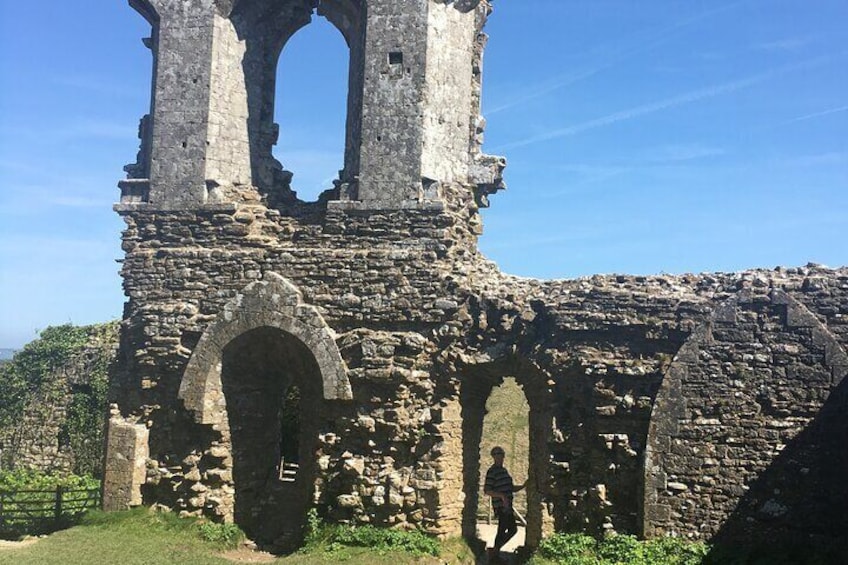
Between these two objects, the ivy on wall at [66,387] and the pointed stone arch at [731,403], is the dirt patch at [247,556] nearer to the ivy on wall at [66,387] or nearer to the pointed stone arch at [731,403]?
the pointed stone arch at [731,403]

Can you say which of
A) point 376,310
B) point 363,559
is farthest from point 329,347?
point 363,559

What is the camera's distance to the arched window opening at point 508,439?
57.4 ft

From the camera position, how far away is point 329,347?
1276 centimetres

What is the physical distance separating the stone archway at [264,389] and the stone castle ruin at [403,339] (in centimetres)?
4

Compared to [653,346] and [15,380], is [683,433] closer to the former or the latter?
[653,346]

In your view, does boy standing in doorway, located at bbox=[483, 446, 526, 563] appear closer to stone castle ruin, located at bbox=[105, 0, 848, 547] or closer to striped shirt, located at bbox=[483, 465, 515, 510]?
striped shirt, located at bbox=[483, 465, 515, 510]

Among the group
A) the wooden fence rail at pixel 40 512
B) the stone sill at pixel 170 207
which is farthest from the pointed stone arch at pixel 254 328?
the wooden fence rail at pixel 40 512

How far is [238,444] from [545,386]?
4.72 meters

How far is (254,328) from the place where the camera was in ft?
43.0

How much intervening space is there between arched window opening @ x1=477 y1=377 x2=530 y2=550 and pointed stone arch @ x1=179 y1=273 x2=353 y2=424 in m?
5.45

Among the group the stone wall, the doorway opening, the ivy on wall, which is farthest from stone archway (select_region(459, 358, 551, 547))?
the ivy on wall

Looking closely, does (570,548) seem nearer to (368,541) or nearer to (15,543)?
(368,541)

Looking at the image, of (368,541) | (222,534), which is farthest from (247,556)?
(368,541)

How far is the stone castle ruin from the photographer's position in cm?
1112
